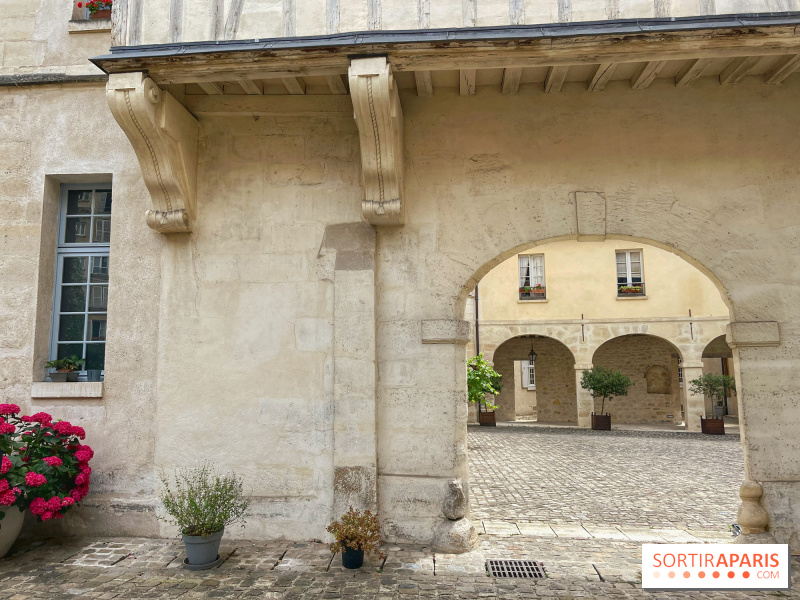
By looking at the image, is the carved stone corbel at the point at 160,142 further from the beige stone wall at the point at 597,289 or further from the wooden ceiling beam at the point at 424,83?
the beige stone wall at the point at 597,289

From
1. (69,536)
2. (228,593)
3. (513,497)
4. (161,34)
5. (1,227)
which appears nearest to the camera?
(228,593)

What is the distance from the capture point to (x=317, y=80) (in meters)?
4.89

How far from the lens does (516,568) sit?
4145mm

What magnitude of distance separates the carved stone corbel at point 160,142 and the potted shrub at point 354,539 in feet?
8.94

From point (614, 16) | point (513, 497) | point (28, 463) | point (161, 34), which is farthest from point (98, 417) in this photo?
point (614, 16)

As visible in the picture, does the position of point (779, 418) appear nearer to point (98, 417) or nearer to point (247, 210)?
point (247, 210)

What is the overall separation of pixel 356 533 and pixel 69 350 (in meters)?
3.14

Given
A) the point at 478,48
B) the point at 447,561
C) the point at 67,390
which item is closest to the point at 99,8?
the point at 67,390

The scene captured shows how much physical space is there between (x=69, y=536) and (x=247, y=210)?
120 inches

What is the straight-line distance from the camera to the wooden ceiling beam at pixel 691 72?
14.9 feet

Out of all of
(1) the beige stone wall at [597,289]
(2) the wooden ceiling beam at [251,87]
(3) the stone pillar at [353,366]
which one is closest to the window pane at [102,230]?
(2) the wooden ceiling beam at [251,87]

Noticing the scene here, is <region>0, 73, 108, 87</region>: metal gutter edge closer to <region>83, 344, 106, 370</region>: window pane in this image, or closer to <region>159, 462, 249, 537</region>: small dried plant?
<region>83, 344, 106, 370</region>: window pane

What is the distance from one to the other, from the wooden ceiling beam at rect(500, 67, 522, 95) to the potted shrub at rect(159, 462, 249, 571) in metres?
3.80

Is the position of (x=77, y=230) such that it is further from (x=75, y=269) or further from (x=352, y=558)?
(x=352, y=558)
